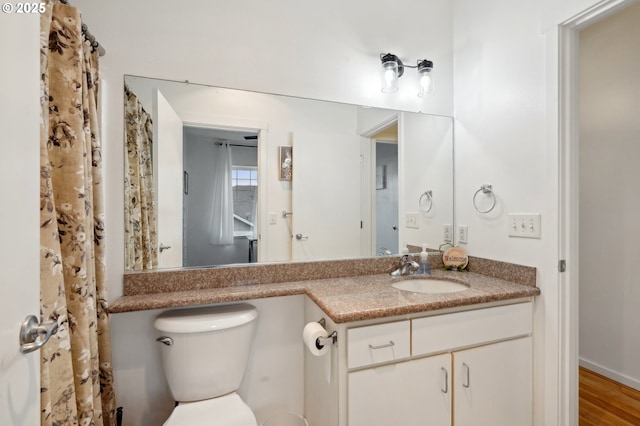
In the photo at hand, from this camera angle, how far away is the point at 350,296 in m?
1.33

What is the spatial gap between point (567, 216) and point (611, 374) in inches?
66.0

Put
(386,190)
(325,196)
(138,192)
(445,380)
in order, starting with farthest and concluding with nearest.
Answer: (386,190) → (325,196) → (138,192) → (445,380)

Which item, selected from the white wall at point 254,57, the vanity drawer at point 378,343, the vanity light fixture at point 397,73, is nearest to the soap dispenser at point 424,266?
the vanity drawer at point 378,343

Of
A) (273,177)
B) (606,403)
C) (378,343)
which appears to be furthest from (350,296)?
(606,403)

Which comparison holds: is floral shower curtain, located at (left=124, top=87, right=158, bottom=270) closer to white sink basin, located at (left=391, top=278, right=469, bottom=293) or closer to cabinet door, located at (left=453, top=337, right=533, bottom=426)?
white sink basin, located at (left=391, top=278, right=469, bottom=293)

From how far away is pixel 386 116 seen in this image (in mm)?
1882

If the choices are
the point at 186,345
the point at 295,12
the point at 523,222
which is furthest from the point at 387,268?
the point at 295,12

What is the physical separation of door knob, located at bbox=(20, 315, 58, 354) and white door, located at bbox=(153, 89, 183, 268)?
0.79m

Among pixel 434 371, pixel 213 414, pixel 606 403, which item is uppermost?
pixel 434 371

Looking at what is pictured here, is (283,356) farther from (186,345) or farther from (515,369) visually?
(515,369)

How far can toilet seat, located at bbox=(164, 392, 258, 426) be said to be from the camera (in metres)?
1.16

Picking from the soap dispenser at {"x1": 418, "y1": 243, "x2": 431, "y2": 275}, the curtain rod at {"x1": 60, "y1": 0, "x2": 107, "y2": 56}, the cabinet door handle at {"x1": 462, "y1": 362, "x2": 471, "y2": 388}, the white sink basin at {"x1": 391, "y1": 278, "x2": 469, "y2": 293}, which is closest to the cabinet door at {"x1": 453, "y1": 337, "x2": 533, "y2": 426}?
the cabinet door handle at {"x1": 462, "y1": 362, "x2": 471, "y2": 388}

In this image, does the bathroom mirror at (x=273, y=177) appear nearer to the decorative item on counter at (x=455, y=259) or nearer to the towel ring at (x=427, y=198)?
the towel ring at (x=427, y=198)

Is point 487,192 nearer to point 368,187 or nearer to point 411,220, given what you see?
point 411,220
